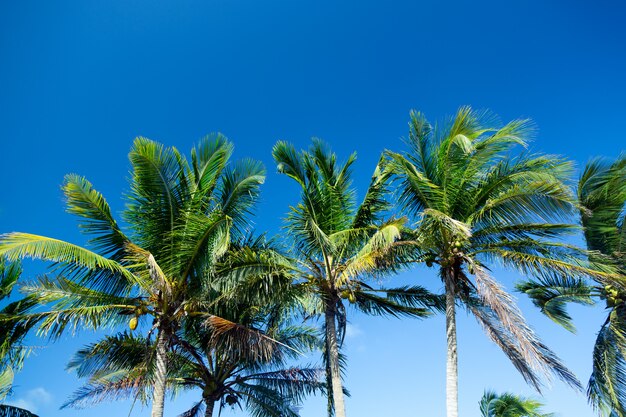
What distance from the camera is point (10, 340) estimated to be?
12.4 metres

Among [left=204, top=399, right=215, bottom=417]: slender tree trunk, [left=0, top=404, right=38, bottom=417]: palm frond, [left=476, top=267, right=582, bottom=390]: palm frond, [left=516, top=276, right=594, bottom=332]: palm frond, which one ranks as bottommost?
[left=0, top=404, right=38, bottom=417]: palm frond

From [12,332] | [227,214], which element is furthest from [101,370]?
[227,214]

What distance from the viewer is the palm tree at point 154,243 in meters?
11.8

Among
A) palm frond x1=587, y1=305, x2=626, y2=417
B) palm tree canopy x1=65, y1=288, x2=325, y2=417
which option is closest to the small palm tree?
palm tree canopy x1=65, y1=288, x2=325, y2=417

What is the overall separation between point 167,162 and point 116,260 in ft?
9.00

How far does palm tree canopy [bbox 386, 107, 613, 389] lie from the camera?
12.0m

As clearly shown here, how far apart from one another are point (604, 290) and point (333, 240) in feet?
26.5

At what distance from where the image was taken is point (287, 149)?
14.9m

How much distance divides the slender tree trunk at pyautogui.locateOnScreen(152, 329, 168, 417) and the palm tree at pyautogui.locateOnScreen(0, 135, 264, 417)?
2 cm

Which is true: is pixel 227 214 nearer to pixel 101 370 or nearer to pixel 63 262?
pixel 63 262

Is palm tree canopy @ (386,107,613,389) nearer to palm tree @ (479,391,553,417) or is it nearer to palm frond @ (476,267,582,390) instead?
palm frond @ (476,267,582,390)

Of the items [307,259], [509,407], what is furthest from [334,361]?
[509,407]

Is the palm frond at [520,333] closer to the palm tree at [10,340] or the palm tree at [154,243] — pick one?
the palm tree at [154,243]

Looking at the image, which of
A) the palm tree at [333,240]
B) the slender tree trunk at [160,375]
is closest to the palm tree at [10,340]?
the slender tree trunk at [160,375]
